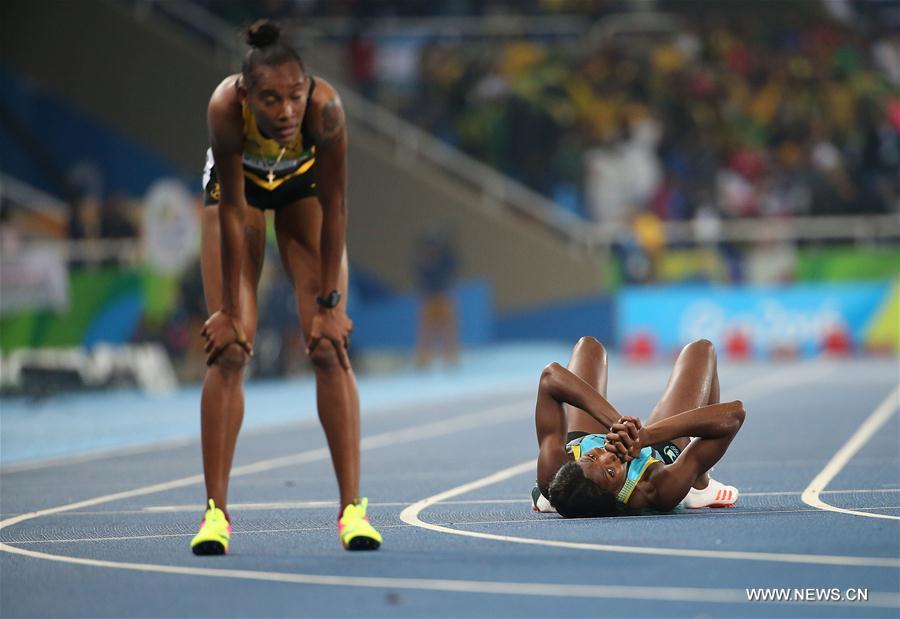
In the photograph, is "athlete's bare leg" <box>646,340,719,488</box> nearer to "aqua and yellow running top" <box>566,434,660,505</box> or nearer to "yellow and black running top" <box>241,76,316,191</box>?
"aqua and yellow running top" <box>566,434,660,505</box>

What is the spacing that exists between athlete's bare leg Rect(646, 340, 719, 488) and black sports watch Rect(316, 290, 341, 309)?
1.80m

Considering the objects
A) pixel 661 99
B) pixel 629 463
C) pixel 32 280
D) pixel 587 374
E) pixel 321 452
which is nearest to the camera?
pixel 629 463

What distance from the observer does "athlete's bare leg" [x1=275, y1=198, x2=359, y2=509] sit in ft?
18.7

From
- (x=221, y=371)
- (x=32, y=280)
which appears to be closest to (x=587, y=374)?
(x=221, y=371)

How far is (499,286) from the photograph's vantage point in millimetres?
24469

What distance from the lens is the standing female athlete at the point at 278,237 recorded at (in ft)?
17.7

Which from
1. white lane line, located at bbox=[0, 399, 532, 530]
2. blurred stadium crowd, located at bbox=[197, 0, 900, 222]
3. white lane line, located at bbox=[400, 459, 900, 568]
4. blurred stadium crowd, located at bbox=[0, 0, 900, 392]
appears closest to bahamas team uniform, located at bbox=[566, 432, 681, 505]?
white lane line, located at bbox=[400, 459, 900, 568]

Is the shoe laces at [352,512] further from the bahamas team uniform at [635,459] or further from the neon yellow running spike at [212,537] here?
the bahamas team uniform at [635,459]

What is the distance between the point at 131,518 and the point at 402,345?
16042 mm

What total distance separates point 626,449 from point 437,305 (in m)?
16.8

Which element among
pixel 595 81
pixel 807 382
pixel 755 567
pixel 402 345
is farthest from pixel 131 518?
pixel 595 81

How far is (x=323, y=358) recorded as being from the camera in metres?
5.70

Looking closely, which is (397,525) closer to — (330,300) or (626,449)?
(626,449)

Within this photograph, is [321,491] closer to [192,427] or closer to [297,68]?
[297,68]
